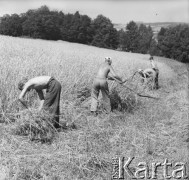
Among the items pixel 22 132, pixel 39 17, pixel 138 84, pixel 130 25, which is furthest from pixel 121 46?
pixel 22 132

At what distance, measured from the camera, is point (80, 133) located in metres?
6.21

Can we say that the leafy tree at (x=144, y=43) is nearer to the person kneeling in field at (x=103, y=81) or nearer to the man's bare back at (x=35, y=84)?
the person kneeling in field at (x=103, y=81)

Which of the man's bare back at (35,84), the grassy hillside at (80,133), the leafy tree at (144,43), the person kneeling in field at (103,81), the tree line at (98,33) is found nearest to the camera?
the grassy hillside at (80,133)

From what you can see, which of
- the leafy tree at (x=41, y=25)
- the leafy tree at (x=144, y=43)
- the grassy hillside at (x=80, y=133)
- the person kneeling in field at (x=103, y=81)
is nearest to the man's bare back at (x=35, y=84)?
the grassy hillside at (x=80, y=133)

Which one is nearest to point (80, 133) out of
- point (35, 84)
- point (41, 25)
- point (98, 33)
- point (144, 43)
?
point (35, 84)

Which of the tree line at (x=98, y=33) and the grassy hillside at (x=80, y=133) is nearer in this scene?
the grassy hillside at (x=80, y=133)

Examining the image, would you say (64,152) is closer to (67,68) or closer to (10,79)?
(10,79)

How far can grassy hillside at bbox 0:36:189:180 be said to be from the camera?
4.84 meters

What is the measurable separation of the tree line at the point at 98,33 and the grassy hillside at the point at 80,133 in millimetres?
41206

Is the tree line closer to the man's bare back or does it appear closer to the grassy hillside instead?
the grassy hillside

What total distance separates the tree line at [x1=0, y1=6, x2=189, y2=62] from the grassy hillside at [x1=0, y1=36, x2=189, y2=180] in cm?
4121

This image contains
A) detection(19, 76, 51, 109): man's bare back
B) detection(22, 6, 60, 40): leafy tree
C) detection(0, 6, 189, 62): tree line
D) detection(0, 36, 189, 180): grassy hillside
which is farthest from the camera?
detection(0, 6, 189, 62): tree line

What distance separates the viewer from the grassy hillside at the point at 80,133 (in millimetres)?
4840

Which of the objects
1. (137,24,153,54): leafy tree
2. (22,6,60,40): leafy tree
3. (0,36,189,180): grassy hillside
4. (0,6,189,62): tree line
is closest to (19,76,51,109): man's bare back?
(0,36,189,180): grassy hillside
